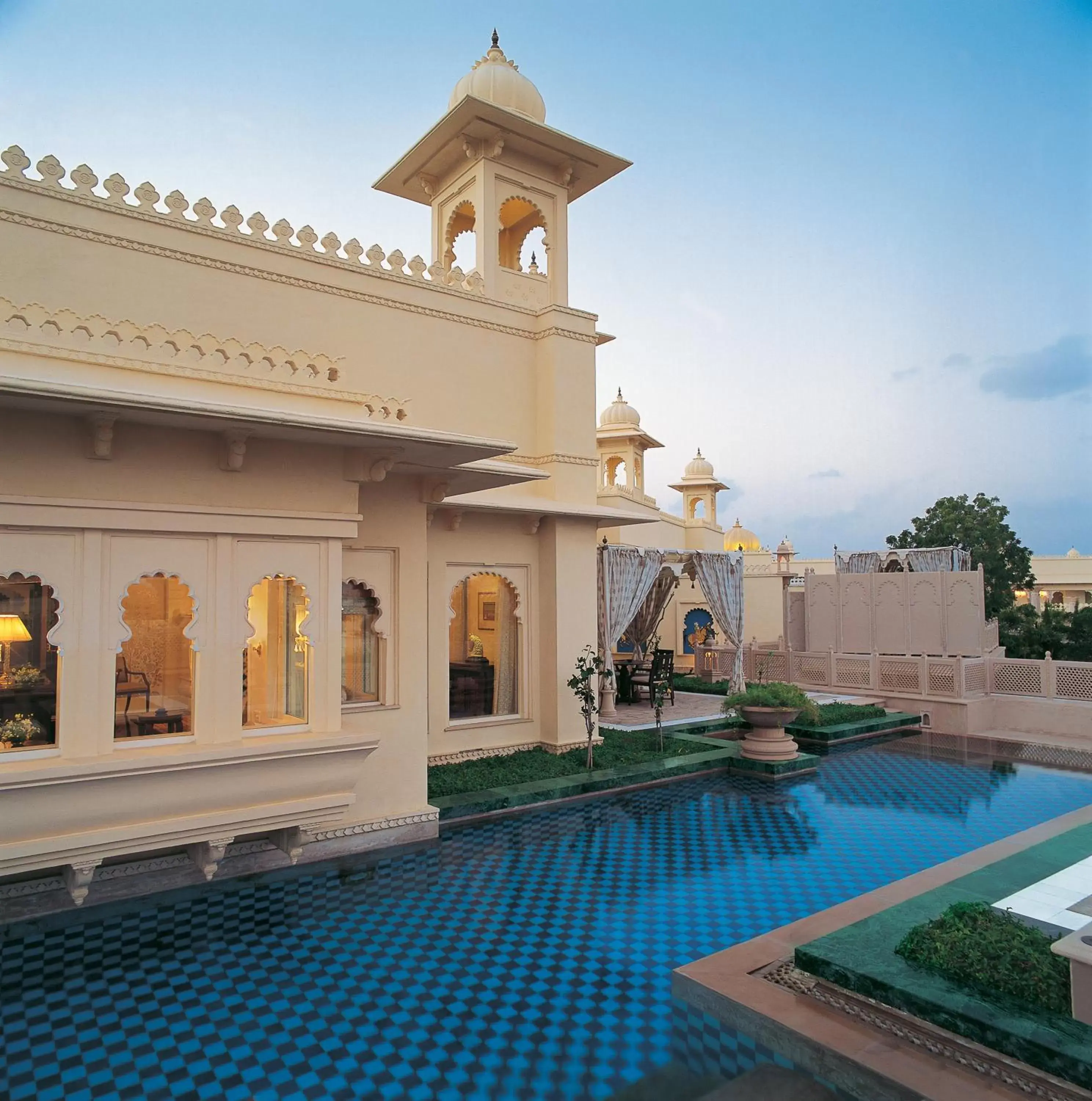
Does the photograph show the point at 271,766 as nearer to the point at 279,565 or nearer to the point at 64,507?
the point at 279,565

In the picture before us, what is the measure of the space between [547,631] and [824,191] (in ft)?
31.0

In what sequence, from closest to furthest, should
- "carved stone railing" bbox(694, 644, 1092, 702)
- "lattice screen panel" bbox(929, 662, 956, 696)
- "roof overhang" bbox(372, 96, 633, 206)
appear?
"roof overhang" bbox(372, 96, 633, 206), "carved stone railing" bbox(694, 644, 1092, 702), "lattice screen panel" bbox(929, 662, 956, 696)

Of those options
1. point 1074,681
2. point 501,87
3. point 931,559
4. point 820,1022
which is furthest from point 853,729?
point 501,87

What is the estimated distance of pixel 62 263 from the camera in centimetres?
616

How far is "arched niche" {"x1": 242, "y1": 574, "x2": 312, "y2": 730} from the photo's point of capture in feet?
17.8

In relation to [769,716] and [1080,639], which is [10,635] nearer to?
[769,716]

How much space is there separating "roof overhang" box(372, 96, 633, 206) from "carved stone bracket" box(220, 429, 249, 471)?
559cm

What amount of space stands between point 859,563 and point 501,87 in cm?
1306

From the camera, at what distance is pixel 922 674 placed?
41.6 ft

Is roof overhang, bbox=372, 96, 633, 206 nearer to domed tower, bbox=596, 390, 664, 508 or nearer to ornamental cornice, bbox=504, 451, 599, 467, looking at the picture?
ornamental cornice, bbox=504, 451, 599, 467

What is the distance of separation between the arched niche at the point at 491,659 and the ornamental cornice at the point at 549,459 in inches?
54.0

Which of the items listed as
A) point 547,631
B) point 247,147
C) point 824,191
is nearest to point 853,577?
point 824,191

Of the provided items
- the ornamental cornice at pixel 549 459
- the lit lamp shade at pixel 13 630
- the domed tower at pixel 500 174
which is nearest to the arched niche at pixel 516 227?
the domed tower at pixel 500 174

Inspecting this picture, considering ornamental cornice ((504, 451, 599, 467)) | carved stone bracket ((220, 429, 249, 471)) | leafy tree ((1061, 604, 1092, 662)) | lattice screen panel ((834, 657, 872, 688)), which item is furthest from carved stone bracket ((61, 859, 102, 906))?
leafy tree ((1061, 604, 1092, 662))
